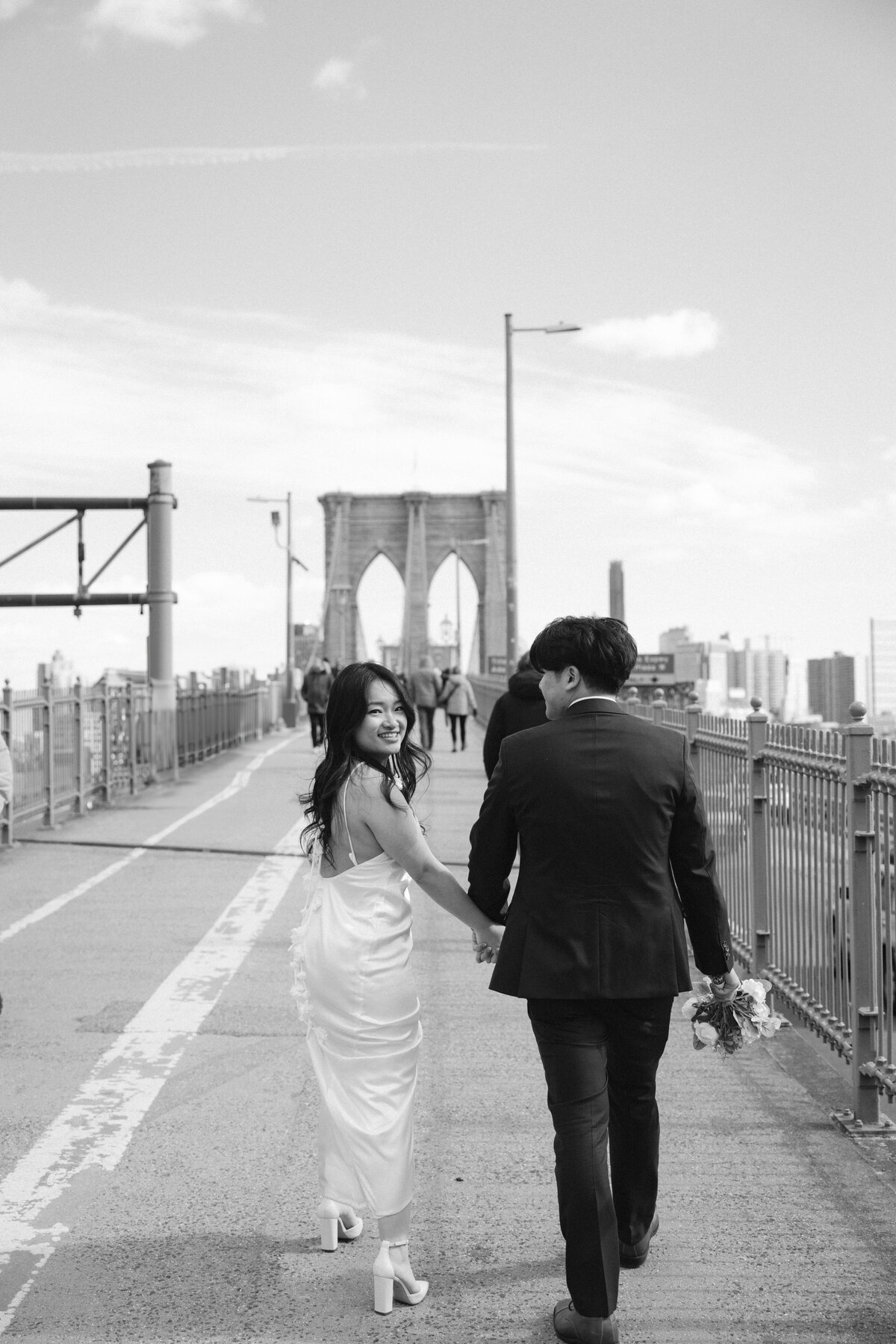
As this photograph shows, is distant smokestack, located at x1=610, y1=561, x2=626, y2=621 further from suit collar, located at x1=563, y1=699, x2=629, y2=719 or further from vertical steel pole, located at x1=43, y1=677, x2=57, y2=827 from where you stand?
suit collar, located at x1=563, y1=699, x2=629, y2=719

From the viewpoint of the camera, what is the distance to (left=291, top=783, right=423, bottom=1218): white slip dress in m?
3.64

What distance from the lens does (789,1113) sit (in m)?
5.22

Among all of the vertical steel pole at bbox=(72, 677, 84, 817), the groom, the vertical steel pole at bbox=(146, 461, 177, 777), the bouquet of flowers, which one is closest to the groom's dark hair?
the groom

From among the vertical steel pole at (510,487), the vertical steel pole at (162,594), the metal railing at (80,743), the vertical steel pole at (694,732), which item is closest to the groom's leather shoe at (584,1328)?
the vertical steel pole at (694,732)

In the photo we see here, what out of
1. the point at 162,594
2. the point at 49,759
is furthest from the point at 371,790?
the point at 162,594

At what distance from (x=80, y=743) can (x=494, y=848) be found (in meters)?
13.5

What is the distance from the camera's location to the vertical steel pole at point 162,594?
22.3 meters

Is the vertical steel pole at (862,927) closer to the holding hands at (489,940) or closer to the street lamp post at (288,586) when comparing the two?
the holding hands at (489,940)

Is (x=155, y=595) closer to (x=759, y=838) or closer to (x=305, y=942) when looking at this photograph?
(x=759, y=838)

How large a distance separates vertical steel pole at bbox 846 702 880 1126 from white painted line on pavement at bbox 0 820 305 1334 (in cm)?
250

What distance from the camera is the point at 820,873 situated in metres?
5.67

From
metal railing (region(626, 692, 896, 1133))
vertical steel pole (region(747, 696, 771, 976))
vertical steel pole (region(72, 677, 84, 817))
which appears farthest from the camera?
vertical steel pole (region(72, 677, 84, 817))

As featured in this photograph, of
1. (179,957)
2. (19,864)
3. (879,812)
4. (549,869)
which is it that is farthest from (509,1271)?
(19,864)

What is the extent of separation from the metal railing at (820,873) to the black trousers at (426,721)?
18.1 meters
